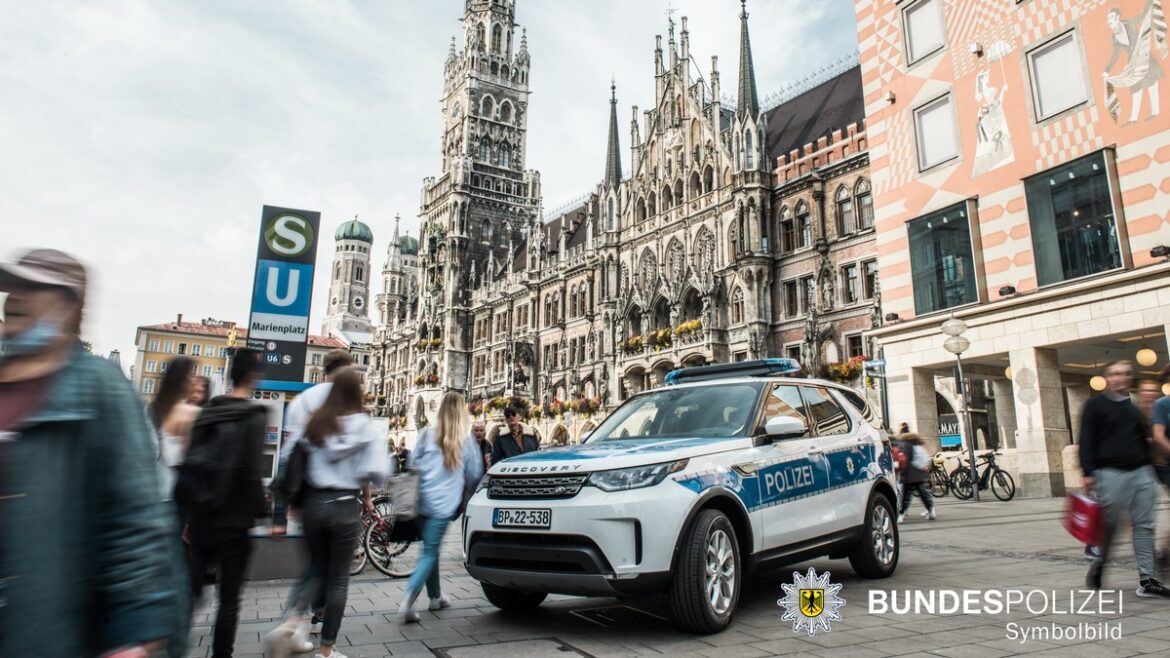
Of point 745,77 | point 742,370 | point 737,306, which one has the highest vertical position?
point 745,77

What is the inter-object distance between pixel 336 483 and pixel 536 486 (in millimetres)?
1411

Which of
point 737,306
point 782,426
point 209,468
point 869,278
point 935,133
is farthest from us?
point 737,306

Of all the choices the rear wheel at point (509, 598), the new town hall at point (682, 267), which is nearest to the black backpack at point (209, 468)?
the rear wheel at point (509, 598)

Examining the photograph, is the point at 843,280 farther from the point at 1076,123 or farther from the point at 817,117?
the point at 1076,123

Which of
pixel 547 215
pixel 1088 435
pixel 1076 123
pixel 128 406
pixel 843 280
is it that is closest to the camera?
pixel 128 406

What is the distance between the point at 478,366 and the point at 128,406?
5580 cm

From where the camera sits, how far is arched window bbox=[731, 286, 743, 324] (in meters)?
32.7

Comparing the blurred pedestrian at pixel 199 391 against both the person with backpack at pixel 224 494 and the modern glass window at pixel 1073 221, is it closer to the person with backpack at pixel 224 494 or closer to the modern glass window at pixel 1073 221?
the person with backpack at pixel 224 494

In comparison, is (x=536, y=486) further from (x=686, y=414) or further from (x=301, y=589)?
(x=686, y=414)

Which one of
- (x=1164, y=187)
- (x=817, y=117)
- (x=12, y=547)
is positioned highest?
(x=817, y=117)

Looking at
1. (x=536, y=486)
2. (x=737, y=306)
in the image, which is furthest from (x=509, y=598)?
(x=737, y=306)

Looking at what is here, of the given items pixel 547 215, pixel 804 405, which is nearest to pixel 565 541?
pixel 804 405

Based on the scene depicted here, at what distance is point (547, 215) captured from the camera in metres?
65.0

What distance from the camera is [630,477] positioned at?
4.89 m
